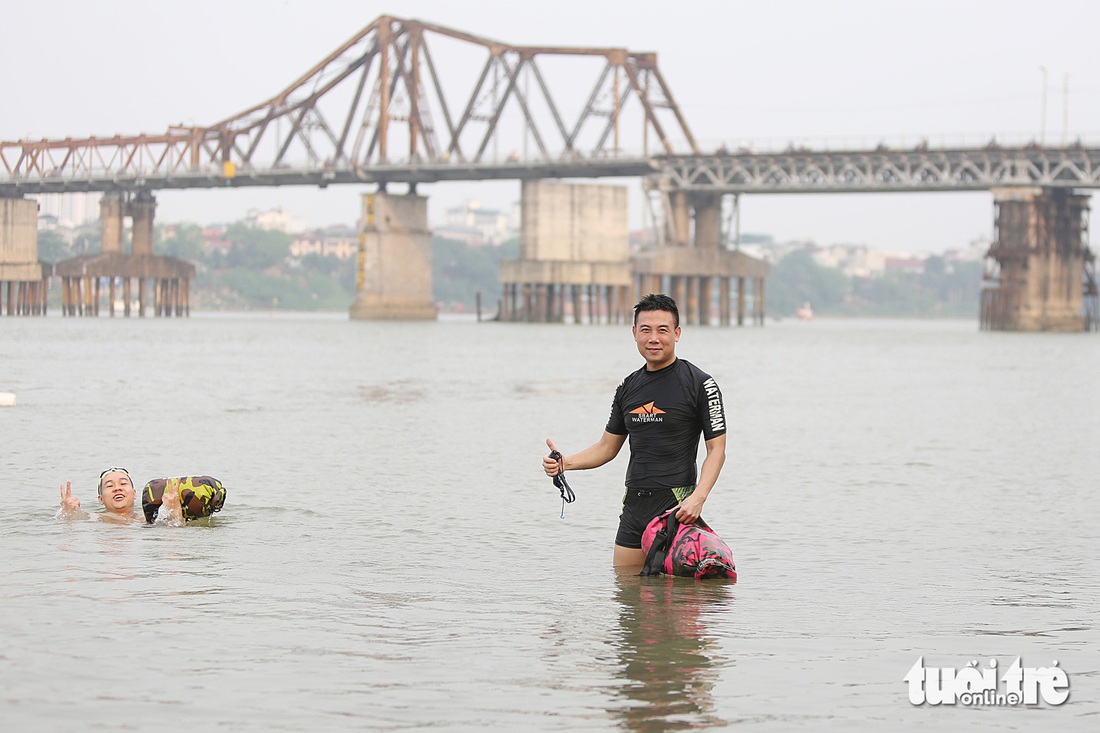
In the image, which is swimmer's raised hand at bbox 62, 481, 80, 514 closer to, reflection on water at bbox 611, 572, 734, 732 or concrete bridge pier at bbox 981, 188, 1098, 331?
reflection on water at bbox 611, 572, 734, 732

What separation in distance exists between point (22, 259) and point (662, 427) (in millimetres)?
142762

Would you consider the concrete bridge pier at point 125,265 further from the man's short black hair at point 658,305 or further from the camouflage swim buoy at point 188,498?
the man's short black hair at point 658,305

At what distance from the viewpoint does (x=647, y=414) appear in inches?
420

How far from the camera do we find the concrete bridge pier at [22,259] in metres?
145

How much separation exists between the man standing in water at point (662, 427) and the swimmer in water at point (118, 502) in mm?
5162

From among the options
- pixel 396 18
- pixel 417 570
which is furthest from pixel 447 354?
pixel 396 18

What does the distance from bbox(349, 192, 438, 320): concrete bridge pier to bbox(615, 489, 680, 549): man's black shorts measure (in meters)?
117

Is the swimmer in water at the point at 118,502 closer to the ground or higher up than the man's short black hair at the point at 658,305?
closer to the ground

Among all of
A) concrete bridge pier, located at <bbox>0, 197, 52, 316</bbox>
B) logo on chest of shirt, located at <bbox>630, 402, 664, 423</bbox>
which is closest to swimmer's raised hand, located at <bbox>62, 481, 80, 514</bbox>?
logo on chest of shirt, located at <bbox>630, 402, 664, 423</bbox>

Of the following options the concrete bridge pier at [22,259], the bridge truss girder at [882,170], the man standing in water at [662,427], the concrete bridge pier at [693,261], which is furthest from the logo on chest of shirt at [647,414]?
the concrete bridge pier at [22,259]

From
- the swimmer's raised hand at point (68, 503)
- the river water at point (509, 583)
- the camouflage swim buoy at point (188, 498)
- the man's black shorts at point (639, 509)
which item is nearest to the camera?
the river water at point (509, 583)

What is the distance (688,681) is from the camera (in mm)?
8734

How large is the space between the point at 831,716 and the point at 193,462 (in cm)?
1433

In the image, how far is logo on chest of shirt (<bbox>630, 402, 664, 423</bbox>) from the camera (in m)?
10.6
